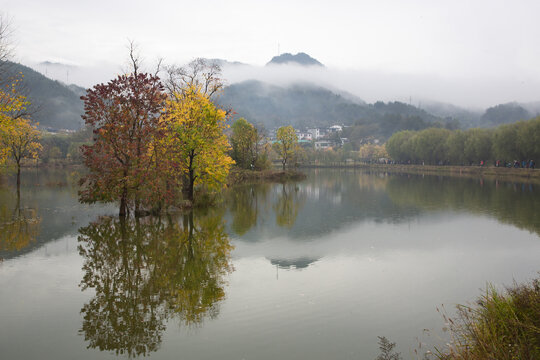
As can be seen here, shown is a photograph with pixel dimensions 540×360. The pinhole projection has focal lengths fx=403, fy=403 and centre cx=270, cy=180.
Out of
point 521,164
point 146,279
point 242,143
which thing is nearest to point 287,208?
point 146,279

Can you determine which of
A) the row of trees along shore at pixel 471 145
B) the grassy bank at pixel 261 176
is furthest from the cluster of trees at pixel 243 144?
the row of trees along shore at pixel 471 145

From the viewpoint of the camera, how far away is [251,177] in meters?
64.2

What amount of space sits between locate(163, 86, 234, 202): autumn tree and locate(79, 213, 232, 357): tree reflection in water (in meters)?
8.11

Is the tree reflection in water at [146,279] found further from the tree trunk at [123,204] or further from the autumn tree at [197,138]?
the autumn tree at [197,138]

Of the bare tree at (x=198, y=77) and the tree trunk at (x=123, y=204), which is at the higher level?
the bare tree at (x=198, y=77)

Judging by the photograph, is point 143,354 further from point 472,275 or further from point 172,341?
point 472,275

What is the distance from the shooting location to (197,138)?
94.7ft

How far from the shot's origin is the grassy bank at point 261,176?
55406 mm

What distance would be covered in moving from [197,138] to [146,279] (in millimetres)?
17068

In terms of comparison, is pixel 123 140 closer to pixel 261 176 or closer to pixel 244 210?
pixel 244 210

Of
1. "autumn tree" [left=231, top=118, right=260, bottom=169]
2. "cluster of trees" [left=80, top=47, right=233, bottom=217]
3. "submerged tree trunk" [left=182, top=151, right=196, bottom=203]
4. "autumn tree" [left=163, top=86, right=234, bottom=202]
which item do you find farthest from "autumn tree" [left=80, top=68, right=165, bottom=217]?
"autumn tree" [left=231, top=118, right=260, bottom=169]

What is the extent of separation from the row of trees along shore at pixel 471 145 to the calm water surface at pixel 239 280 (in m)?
55.1

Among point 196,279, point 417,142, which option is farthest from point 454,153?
point 196,279

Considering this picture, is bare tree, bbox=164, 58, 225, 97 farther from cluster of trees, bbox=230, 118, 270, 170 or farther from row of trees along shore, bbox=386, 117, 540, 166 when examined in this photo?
row of trees along shore, bbox=386, 117, 540, 166
